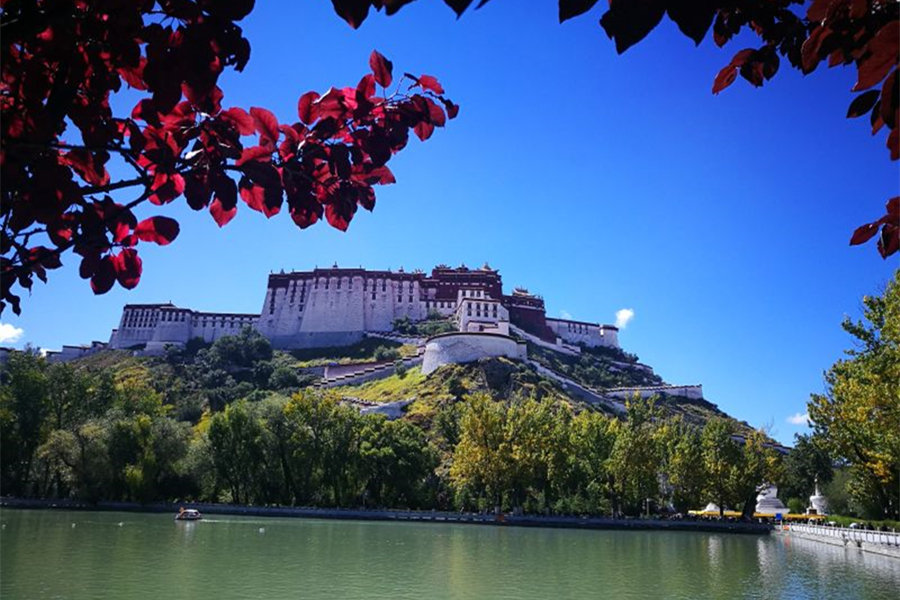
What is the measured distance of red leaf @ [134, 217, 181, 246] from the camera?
1.96 meters

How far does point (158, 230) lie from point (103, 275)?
226mm

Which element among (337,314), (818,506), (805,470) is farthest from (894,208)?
(337,314)

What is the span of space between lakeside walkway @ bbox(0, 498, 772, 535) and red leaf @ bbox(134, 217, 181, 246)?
3882 centimetres

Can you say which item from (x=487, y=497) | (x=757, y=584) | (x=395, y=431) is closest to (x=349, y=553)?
(x=757, y=584)

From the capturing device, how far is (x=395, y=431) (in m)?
42.9

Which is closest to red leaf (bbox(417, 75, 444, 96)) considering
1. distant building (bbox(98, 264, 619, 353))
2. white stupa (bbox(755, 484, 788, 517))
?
white stupa (bbox(755, 484, 788, 517))

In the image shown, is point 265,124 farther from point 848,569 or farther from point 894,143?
point 848,569

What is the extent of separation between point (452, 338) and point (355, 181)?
6660 centimetres

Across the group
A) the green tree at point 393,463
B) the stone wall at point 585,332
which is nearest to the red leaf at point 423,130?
the green tree at point 393,463

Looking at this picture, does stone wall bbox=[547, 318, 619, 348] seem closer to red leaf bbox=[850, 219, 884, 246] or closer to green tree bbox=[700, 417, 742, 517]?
green tree bbox=[700, 417, 742, 517]

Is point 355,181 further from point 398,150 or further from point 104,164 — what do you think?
point 104,164

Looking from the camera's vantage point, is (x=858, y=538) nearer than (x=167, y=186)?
No

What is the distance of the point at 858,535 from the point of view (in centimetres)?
2705

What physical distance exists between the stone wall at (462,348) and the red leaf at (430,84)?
66.3 meters
